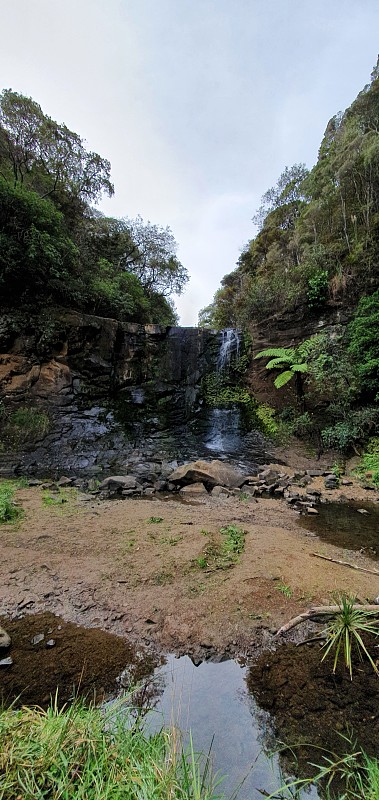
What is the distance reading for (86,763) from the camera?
3.95 feet

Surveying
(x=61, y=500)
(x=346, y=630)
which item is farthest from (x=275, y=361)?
(x=346, y=630)

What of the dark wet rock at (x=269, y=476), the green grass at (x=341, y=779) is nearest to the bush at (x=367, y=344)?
the dark wet rock at (x=269, y=476)

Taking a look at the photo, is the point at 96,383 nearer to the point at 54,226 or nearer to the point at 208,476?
the point at 54,226

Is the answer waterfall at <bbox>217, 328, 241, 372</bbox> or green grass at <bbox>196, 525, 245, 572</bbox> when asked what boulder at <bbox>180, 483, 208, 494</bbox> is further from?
waterfall at <bbox>217, 328, 241, 372</bbox>

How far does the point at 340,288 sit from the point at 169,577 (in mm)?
11993

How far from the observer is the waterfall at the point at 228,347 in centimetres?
1468

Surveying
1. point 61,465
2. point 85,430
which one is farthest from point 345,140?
point 61,465

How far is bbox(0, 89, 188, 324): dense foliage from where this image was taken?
34.7ft

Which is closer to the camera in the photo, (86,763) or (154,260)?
(86,763)

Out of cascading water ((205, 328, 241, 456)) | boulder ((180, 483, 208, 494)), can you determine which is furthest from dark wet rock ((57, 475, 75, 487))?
cascading water ((205, 328, 241, 456))

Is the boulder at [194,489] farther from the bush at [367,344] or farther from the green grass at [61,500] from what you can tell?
the bush at [367,344]

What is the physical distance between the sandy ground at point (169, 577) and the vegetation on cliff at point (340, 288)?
Answer: 5.74m

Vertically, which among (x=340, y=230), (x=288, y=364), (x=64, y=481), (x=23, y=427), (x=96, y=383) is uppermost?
(x=340, y=230)

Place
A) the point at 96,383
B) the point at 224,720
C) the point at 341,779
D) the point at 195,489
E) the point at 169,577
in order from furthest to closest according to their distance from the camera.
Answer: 1. the point at 96,383
2. the point at 195,489
3. the point at 169,577
4. the point at 224,720
5. the point at 341,779
